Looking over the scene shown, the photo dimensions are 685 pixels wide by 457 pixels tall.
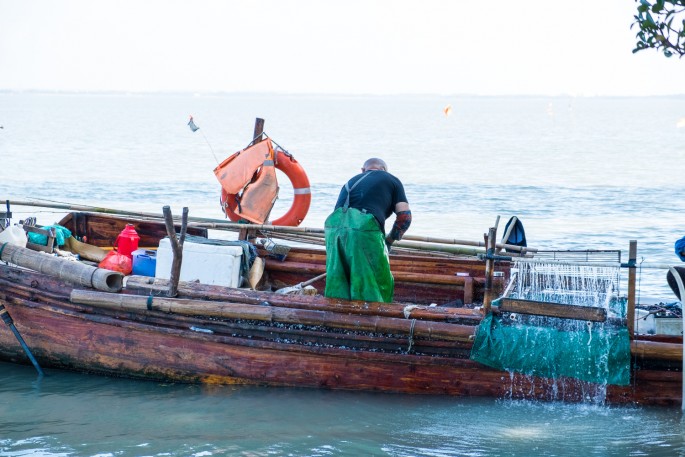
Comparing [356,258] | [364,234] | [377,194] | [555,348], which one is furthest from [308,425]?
[555,348]

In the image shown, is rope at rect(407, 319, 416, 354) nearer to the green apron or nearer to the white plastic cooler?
the green apron

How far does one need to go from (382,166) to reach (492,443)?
2.68 metres

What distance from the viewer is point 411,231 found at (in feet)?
76.5

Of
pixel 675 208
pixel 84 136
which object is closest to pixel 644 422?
pixel 675 208

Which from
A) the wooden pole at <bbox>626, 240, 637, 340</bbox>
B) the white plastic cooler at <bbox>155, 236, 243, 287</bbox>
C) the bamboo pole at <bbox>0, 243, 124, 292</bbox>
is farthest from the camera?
the white plastic cooler at <bbox>155, 236, 243, 287</bbox>

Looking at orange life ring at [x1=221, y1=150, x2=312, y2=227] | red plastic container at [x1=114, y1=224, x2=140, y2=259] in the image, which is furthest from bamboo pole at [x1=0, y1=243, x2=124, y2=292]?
orange life ring at [x1=221, y1=150, x2=312, y2=227]

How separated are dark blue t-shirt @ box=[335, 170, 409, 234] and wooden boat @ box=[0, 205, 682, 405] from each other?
86 centimetres

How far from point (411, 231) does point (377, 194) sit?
14.8m

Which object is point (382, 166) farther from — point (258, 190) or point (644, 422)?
point (644, 422)

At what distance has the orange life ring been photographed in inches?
436

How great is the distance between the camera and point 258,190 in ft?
35.8

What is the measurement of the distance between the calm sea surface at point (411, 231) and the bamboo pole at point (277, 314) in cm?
70

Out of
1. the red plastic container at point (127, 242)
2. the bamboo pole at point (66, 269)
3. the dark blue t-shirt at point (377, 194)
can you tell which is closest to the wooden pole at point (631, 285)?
the dark blue t-shirt at point (377, 194)

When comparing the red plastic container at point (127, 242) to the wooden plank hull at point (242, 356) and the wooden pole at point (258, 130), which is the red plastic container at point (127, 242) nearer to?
the wooden plank hull at point (242, 356)
